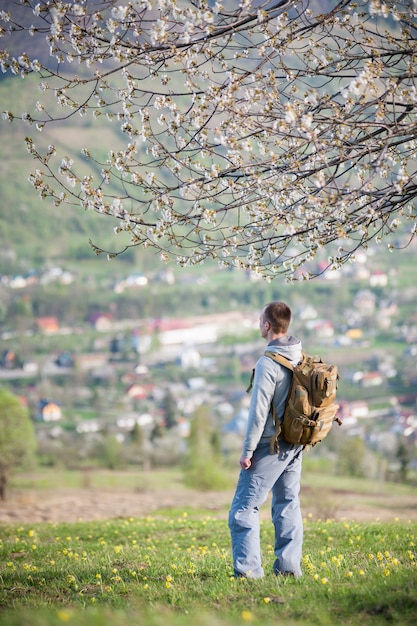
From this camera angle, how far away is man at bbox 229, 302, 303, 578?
7176 millimetres

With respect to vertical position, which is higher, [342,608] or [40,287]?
[40,287]

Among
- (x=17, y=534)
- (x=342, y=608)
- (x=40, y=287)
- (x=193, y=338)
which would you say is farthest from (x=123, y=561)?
(x=40, y=287)

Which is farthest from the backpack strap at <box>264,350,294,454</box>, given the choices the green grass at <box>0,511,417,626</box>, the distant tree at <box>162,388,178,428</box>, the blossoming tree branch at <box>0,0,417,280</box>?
the distant tree at <box>162,388,178,428</box>

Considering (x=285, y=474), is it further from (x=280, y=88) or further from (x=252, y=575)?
(x=280, y=88)

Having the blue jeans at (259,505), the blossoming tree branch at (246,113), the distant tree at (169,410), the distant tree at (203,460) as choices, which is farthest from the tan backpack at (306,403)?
the distant tree at (169,410)

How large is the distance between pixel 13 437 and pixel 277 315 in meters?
35.9

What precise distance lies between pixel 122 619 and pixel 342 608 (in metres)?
2.10

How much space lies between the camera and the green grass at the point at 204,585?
580cm

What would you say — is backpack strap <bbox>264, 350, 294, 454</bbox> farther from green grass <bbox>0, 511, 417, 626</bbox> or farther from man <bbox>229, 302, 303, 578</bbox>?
green grass <bbox>0, 511, 417, 626</bbox>

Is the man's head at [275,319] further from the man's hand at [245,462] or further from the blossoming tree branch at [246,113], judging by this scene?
the blossoming tree branch at [246,113]

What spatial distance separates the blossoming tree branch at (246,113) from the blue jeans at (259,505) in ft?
9.22

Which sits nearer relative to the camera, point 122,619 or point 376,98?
point 122,619

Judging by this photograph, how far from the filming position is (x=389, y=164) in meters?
9.76

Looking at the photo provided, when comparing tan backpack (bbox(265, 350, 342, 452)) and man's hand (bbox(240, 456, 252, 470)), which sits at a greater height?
tan backpack (bbox(265, 350, 342, 452))
